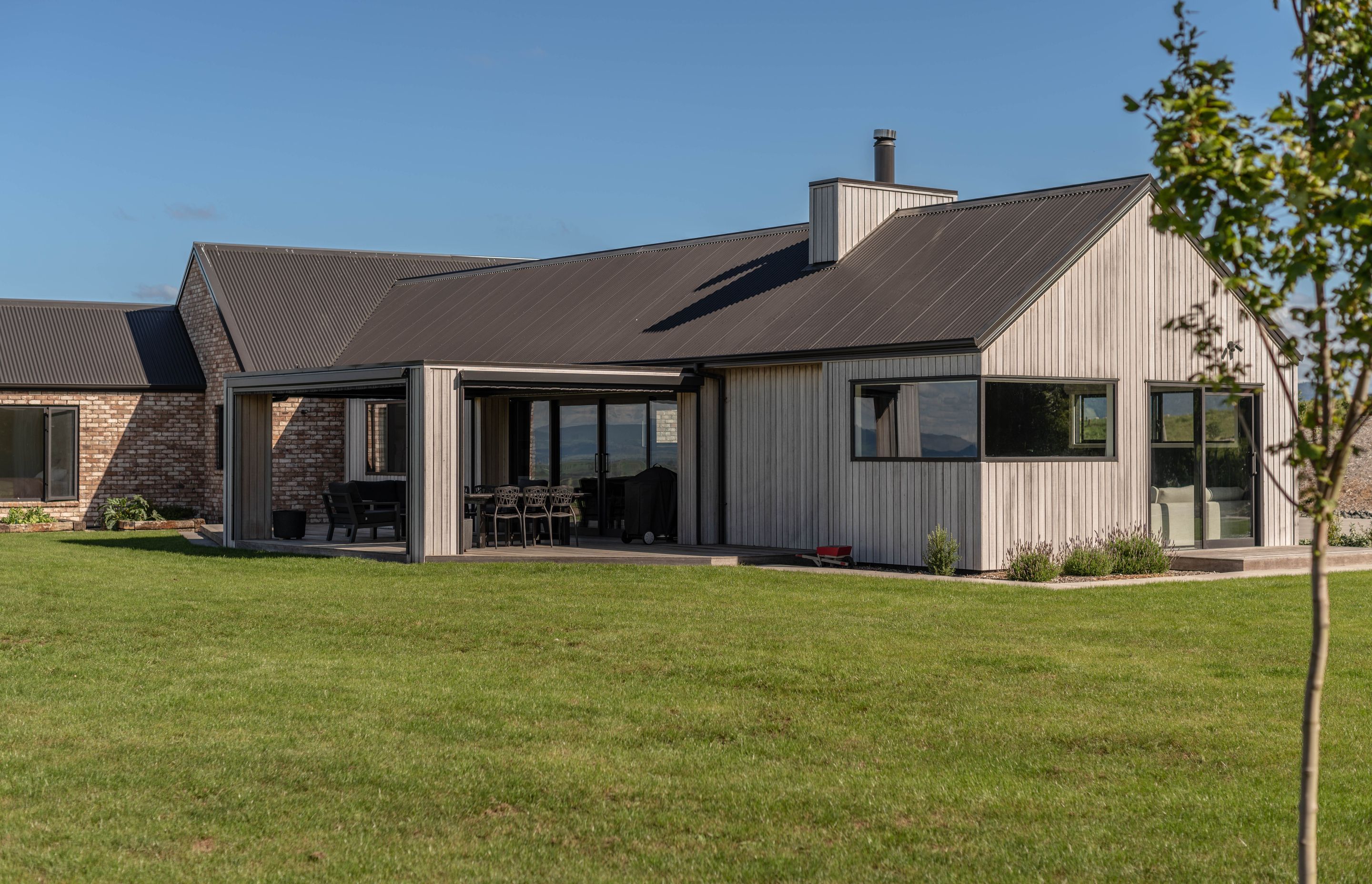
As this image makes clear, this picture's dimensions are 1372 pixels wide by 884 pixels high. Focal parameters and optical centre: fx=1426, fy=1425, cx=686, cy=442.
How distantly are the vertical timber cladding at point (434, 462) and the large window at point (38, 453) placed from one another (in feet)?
37.4

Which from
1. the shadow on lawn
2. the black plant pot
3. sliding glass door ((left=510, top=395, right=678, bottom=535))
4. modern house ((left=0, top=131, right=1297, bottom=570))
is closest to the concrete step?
modern house ((left=0, top=131, right=1297, bottom=570))

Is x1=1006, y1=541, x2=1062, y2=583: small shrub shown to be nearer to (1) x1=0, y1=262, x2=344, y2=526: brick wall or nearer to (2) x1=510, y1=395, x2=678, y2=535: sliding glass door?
(2) x1=510, y1=395, x2=678, y2=535: sliding glass door

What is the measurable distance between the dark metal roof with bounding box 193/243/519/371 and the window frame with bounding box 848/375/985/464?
11.6 meters

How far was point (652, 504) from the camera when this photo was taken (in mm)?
19438

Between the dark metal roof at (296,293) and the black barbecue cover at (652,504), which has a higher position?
the dark metal roof at (296,293)

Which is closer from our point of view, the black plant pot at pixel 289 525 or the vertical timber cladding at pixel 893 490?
the vertical timber cladding at pixel 893 490

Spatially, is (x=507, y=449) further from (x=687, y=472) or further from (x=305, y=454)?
(x=687, y=472)

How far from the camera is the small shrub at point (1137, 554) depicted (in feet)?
52.7

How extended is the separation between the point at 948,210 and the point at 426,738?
13.7 meters

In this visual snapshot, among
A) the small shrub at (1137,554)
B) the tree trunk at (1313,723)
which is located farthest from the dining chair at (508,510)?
the tree trunk at (1313,723)

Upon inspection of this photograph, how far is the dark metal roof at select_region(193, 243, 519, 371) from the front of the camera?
83.0 feet

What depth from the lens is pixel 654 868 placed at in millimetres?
5480

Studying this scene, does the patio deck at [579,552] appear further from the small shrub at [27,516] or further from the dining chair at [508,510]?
the small shrub at [27,516]

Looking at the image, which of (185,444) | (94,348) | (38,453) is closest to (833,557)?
(185,444)
